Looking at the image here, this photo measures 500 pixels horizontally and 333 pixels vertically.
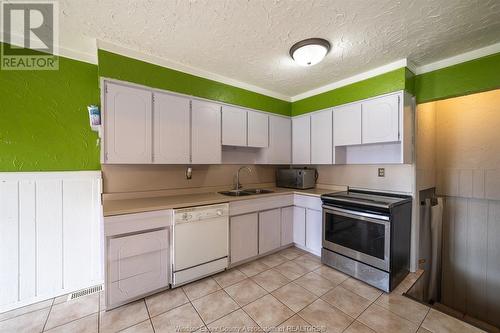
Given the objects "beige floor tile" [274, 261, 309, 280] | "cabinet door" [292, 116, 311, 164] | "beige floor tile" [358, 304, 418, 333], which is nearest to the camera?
"beige floor tile" [358, 304, 418, 333]

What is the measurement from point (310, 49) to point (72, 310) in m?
3.21

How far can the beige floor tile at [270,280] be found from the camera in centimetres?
221

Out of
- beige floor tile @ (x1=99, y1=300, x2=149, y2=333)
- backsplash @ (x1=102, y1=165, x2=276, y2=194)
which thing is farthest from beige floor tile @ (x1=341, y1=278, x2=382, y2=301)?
beige floor tile @ (x1=99, y1=300, x2=149, y2=333)

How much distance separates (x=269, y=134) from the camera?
336 centimetres

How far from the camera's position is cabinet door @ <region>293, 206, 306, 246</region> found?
3.04 m

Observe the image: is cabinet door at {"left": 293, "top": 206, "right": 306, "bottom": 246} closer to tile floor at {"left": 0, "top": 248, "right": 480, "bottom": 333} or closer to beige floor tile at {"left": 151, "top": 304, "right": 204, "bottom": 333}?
tile floor at {"left": 0, "top": 248, "right": 480, "bottom": 333}

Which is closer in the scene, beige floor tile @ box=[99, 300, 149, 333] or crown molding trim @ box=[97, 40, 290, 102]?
beige floor tile @ box=[99, 300, 149, 333]

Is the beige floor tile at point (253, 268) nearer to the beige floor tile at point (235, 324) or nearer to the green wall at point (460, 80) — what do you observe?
the beige floor tile at point (235, 324)

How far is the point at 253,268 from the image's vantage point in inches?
102

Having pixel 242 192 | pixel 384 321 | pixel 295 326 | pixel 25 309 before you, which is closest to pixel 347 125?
pixel 242 192

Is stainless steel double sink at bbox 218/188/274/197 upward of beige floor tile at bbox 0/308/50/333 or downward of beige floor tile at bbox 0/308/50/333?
upward

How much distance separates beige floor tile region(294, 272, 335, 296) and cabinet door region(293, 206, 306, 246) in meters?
0.64

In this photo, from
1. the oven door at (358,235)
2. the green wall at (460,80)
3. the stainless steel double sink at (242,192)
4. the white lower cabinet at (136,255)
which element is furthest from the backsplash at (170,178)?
the green wall at (460,80)

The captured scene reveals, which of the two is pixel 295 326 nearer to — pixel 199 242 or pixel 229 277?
pixel 229 277
